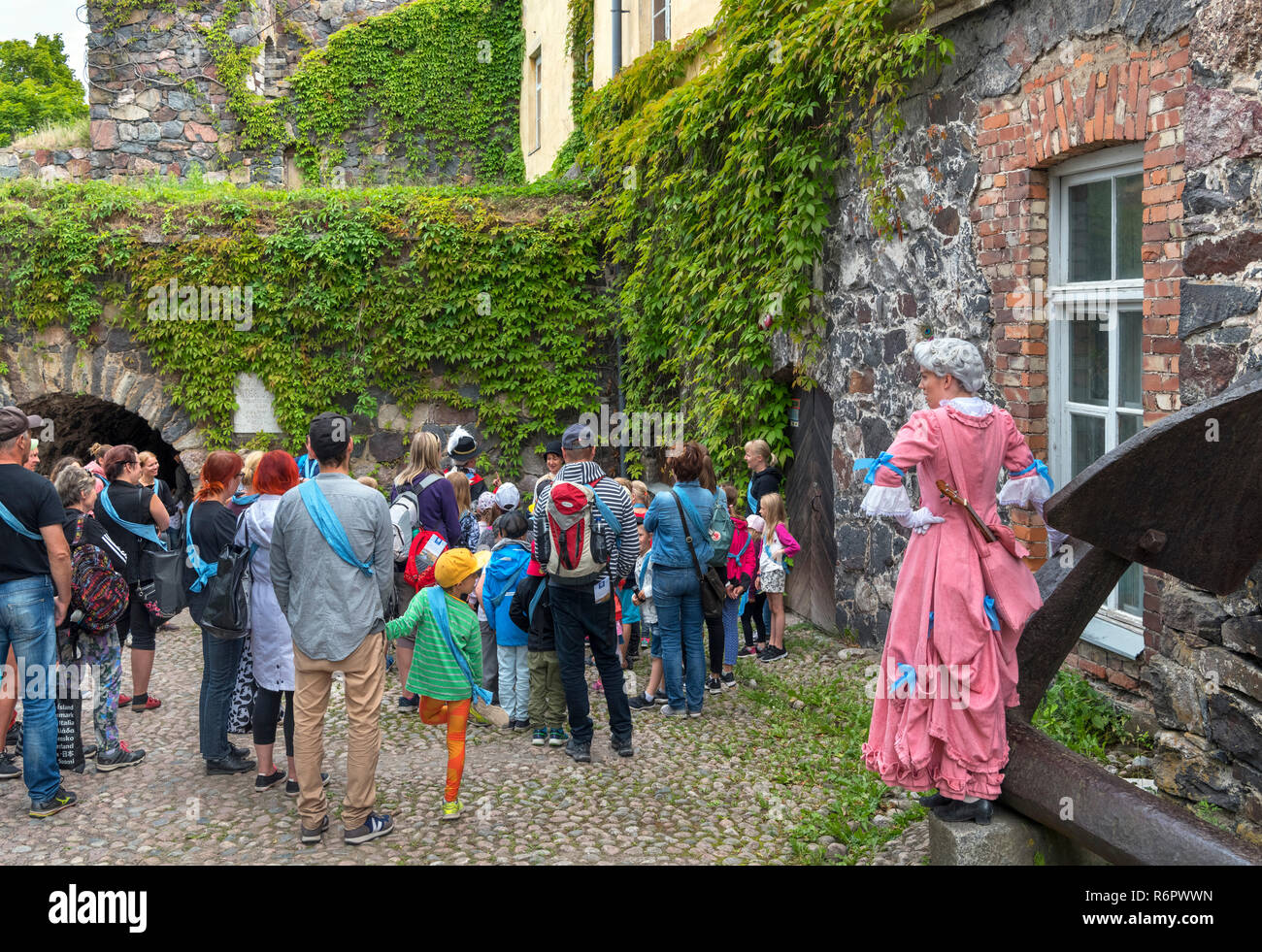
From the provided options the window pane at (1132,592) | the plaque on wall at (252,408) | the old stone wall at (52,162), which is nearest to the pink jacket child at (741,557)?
the window pane at (1132,592)

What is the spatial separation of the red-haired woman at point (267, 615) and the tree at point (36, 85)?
103 ft

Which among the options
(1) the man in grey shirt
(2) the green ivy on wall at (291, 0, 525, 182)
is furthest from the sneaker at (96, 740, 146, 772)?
(2) the green ivy on wall at (291, 0, 525, 182)

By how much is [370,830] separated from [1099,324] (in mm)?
4317

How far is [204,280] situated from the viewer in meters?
10.5

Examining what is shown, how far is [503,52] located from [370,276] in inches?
331

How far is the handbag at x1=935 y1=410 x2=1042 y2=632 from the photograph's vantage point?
3471 millimetres

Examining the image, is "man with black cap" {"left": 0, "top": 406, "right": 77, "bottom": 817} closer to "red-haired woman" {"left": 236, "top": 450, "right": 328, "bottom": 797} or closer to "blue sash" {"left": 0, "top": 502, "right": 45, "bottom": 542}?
"blue sash" {"left": 0, "top": 502, "right": 45, "bottom": 542}

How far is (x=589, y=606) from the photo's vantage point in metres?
5.42

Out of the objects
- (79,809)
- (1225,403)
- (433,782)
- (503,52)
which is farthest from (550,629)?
(503,52)

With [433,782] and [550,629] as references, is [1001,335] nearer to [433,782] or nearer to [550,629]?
[550,629]

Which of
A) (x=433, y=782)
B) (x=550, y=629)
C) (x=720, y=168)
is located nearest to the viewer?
(x=433, y=782)

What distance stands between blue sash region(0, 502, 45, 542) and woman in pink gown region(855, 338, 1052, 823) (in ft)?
12.2

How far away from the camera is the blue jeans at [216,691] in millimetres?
5234

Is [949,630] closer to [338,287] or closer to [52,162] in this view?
[338,287]
